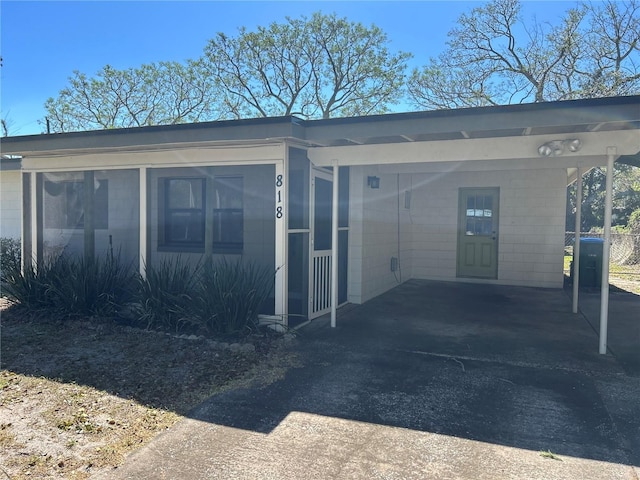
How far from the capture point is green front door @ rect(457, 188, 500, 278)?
36.5 feet

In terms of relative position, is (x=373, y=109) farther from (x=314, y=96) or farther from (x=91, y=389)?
(x=91, y=389)

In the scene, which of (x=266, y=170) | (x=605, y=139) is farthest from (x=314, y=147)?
(x=605, y=139)

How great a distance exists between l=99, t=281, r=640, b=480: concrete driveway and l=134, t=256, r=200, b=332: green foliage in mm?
1599

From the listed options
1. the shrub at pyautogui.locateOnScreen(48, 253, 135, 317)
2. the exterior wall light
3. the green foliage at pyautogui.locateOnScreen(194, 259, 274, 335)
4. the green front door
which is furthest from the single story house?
the shrub at pyautogui.locateOnScreen(48, 253, 135, 317)

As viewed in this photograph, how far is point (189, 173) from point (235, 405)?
14.1ft

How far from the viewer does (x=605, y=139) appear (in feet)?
17.1

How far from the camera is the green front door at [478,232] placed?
1112 cm

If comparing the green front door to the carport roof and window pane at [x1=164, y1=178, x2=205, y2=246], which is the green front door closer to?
the carport roof

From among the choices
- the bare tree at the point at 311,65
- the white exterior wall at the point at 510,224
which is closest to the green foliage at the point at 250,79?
the bare tree at the point at 311,65

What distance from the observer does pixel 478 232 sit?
37.0 feet

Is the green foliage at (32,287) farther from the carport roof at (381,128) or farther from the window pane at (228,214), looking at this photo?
the window pane at (228,214)

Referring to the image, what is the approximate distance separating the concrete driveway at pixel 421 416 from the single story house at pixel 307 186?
5.54ft

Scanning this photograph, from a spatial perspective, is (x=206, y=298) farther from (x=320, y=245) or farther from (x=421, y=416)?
(x=421, y=416)

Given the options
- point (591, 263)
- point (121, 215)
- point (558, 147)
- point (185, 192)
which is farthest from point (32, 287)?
point (591, 263)
